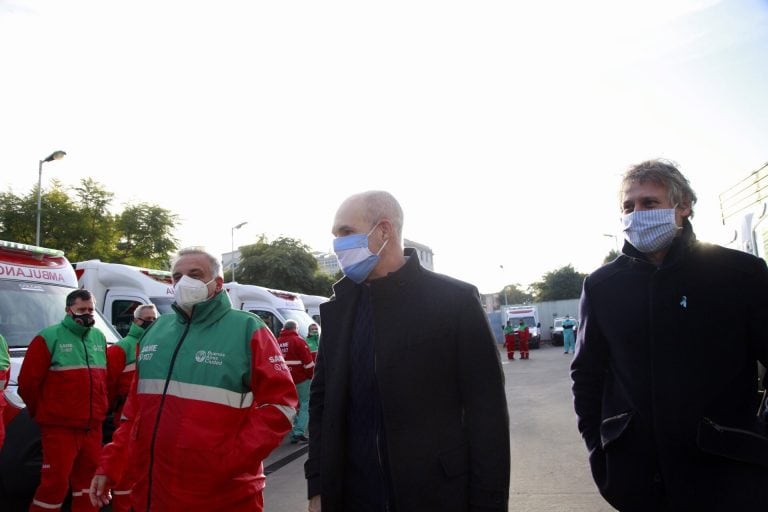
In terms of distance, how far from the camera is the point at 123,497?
5.20m

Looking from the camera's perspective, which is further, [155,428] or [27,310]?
Result: [27,310]

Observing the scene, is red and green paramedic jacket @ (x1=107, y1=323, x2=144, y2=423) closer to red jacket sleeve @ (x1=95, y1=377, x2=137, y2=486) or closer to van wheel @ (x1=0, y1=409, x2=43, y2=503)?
van wheel @ (x1=0, y1=409, x2=43, y2=503)

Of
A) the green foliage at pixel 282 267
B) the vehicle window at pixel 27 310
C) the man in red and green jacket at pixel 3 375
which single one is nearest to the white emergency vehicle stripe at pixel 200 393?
the man in red and green jacket at pixel 3 375

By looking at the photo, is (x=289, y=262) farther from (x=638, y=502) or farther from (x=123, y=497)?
(x=638, y=502)

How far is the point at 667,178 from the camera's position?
256 centimetres

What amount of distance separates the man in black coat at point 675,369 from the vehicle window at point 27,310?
5979mm

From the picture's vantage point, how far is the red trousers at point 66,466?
191 inches

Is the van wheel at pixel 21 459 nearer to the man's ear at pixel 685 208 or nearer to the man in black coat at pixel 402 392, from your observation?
the man in black coat at pixel 402 392

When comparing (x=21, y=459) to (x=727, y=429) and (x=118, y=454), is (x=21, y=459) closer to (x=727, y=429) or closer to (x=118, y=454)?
(x=118, y=454)

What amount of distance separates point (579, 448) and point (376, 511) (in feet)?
21.1

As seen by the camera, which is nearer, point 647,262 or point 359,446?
point 359,446

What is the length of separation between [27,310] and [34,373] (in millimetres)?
1896

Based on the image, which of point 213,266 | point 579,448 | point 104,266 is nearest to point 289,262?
point 104,266

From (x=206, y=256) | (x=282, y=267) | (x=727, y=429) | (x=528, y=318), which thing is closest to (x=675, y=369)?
(x=727, y=429)
